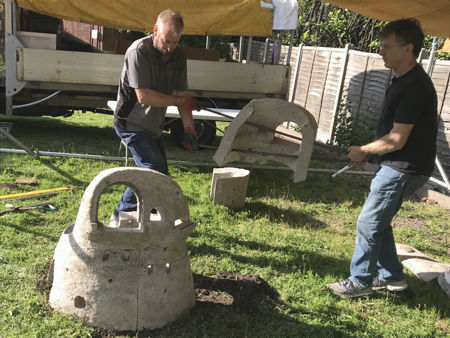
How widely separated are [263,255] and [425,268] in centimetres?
157

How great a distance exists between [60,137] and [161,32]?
5901 mm

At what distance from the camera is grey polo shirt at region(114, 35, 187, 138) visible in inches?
140

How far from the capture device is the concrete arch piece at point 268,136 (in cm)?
382

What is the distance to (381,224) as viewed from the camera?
3473 millimetres

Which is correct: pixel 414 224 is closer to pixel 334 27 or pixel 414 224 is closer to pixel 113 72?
pixel 113 72

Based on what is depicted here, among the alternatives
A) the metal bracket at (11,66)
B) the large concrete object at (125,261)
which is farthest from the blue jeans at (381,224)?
the metal bracket at (11,66)

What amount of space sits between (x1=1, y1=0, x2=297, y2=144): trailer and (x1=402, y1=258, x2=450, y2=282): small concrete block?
12.3ft

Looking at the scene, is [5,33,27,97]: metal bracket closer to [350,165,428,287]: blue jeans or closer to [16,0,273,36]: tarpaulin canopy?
[16,0,273,36]: tarpaulin canopy

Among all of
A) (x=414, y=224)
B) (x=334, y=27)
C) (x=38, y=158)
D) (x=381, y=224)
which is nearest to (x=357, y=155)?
(x=381, y=224)

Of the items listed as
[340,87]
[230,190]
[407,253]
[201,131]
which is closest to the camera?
[407,253]

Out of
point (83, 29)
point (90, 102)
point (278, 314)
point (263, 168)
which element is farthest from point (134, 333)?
point (83, 29)

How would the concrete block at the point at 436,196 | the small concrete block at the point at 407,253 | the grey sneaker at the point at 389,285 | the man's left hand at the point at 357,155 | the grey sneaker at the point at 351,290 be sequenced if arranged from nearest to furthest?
the man's left hand at the point at 357,155 < the grey sneaker at the point at 351,290 < the grey sneaker at the point at 389,285 < the small concrete block at the point at 407,253 < the concrete block at the point at 436,196

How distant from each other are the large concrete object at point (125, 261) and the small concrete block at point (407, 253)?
2.66 m

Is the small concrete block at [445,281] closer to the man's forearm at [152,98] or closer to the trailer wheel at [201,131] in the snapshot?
the man's forearm at [152,98]
